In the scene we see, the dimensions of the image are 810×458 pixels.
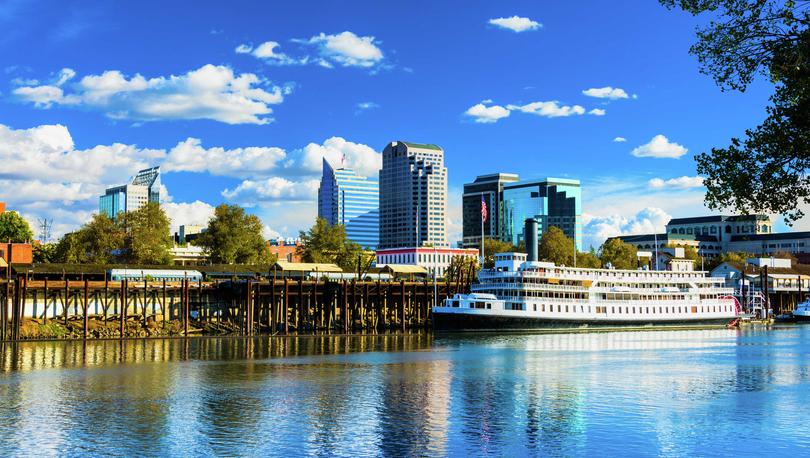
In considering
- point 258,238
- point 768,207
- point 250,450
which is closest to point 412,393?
point 250,450

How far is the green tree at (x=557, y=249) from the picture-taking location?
531ft

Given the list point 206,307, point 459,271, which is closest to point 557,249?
point 459,271

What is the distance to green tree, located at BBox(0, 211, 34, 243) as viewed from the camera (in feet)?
406

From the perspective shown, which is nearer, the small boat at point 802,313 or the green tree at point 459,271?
the green tree at point 459,271

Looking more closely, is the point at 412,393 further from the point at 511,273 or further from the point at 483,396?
the point at 511,273

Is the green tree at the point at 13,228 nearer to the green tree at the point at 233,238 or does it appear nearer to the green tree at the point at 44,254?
the green tree at the point at 44,254

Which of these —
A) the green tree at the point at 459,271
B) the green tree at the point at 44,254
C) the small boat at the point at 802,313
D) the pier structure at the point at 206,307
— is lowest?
the small boat at the point at 802,313

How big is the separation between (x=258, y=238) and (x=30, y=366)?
8000cm

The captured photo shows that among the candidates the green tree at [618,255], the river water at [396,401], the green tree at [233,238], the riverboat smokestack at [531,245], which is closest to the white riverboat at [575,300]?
the riverboat smokestack at [531,245]

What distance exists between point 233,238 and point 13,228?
30448 millimetres

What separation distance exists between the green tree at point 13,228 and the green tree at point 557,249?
8756 centimetres

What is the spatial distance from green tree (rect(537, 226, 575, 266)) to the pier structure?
5335 cm

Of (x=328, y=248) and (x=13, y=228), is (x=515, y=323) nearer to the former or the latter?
(x=328, y=248)

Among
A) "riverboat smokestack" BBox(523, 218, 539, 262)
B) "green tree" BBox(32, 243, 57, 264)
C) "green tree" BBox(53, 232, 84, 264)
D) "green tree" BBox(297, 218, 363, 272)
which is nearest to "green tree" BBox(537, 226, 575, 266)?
"green tree" BBox(297, 218, 363, 272)
